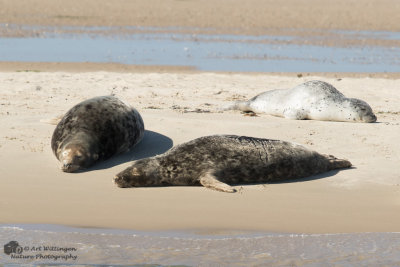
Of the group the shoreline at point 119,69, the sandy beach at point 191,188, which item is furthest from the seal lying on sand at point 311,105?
the shoreline at point 119,69

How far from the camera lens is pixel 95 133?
805 cm

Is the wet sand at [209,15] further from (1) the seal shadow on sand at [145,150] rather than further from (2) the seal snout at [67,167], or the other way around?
(2) the seal snout at [67,167]

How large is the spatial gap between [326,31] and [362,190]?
1018 inches

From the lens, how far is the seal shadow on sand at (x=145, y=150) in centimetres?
779

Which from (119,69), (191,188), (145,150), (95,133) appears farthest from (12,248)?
(119,69)

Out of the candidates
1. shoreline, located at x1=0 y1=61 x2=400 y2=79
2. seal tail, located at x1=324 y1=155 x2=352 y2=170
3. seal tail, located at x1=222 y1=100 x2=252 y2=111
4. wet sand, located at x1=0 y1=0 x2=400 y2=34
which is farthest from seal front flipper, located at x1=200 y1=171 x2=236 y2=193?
wet sand, located at x1=0 y1=0 x2=400 y2=34

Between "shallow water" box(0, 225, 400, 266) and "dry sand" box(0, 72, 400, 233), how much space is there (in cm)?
22

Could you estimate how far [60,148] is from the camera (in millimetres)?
7824

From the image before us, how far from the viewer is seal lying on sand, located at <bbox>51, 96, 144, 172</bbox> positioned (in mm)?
7570

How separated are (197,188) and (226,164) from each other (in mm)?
437

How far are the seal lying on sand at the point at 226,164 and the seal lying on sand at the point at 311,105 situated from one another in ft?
9.77

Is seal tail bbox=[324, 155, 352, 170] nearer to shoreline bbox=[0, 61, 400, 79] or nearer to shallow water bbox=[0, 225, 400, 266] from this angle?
shallow water bbox=[0, 225, 400, 266]

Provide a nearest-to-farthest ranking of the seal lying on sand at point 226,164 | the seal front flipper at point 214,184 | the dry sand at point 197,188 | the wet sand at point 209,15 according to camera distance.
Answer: the dry sand at point 197,188
the seal front flipper at point 214,184
the seal lying on sand at point 226,164
the wet sand at point 209,15

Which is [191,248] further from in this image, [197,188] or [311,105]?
[311,105]
